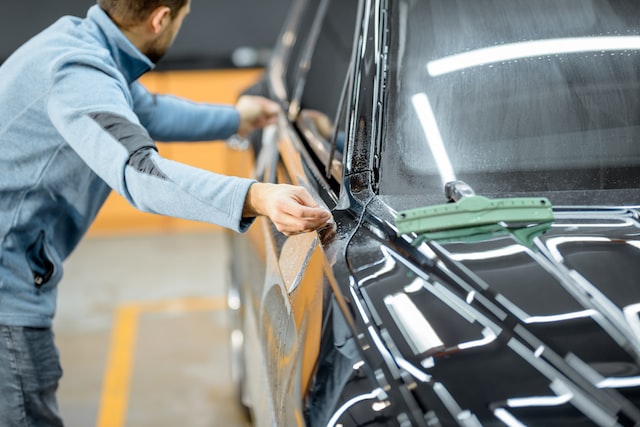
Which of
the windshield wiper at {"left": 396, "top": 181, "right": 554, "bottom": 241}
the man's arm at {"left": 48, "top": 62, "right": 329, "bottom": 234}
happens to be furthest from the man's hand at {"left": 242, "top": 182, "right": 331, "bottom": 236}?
the windshield wiper at {"left": 396, "top": 181, "right": 554, "bottom": 241}

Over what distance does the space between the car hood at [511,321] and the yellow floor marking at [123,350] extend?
222 centimetres

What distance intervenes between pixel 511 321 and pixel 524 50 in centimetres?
76

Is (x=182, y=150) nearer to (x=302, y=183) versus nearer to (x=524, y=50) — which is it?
(x=302, y=183)

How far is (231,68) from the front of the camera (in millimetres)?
5867

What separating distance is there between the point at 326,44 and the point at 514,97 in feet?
3.19

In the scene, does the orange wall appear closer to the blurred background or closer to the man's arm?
the blurred background

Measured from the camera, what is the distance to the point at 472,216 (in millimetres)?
1501

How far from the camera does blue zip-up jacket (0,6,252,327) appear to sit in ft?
5.20

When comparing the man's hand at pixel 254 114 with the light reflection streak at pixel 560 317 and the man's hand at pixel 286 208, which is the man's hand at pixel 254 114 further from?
the light reflection streak at pixel 560 317

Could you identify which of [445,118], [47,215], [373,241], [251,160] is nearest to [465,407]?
[373,241]

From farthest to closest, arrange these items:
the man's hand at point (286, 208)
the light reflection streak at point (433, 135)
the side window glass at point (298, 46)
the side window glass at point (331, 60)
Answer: the side window glass at point (298, 46) < the side window glass at point (331, 60) < the light reflection streak at point (433, 135) < the man's hand at point (286, 208)

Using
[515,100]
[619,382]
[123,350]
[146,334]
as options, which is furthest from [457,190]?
[146,334]

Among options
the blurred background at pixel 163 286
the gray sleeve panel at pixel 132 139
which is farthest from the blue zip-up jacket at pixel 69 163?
the blurred background at pixel 163 286

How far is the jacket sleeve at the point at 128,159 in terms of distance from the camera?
61.6 inches
